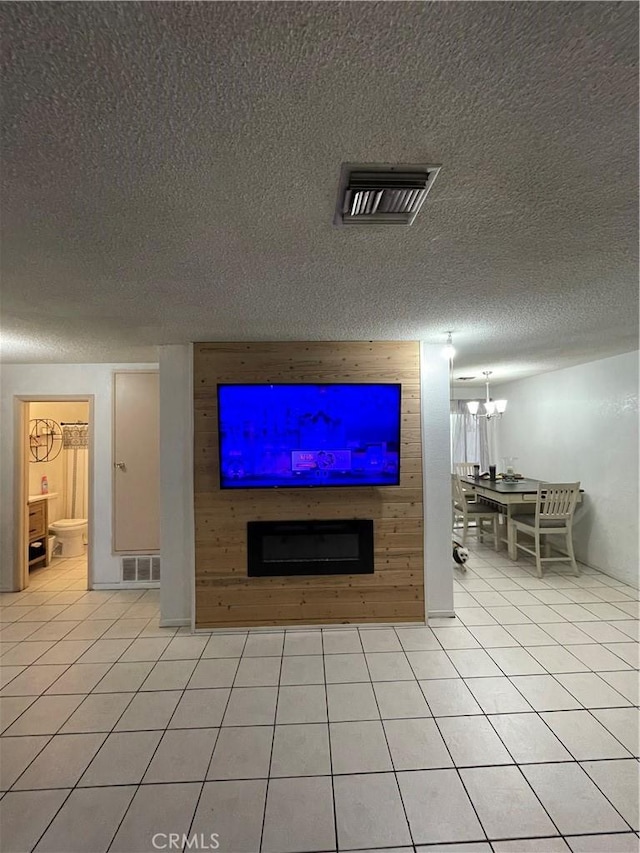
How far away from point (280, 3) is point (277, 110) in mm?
230

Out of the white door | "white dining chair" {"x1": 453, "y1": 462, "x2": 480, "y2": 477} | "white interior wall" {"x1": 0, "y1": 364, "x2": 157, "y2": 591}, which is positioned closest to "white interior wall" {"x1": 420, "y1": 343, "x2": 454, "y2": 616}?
the white door

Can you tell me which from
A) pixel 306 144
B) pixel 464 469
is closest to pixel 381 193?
pixel 306 144

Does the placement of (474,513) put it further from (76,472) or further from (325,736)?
(76,472)

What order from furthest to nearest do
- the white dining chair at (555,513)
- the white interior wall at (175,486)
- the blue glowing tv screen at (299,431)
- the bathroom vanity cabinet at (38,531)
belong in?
the bathroom vanity cabinet at (38,531)
the white dining chair at (555,513)
the white interior wall at (175,486)
the blue glowing tv screen at (299,431)

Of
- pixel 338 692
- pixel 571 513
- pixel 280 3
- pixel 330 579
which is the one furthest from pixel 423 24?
pixel 571 513

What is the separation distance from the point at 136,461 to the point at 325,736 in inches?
128

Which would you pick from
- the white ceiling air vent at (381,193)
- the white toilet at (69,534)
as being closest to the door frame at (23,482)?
the white toilet at (69,534)

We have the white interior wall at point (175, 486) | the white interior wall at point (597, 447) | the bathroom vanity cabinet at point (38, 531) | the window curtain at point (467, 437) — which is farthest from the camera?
the window curtain at point (467, 437)

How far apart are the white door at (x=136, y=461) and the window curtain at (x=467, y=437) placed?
563cm

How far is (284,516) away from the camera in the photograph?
3.33 metres

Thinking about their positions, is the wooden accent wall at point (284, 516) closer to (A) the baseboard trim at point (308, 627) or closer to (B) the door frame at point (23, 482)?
(A) the baseboard trim at point (308, 627)

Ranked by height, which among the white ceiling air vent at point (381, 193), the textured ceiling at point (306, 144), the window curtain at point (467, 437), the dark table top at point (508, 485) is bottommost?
the dark table top at point (508, 485)

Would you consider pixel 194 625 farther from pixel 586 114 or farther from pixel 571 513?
pixel 571 513

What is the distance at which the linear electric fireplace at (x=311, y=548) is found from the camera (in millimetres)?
3316
